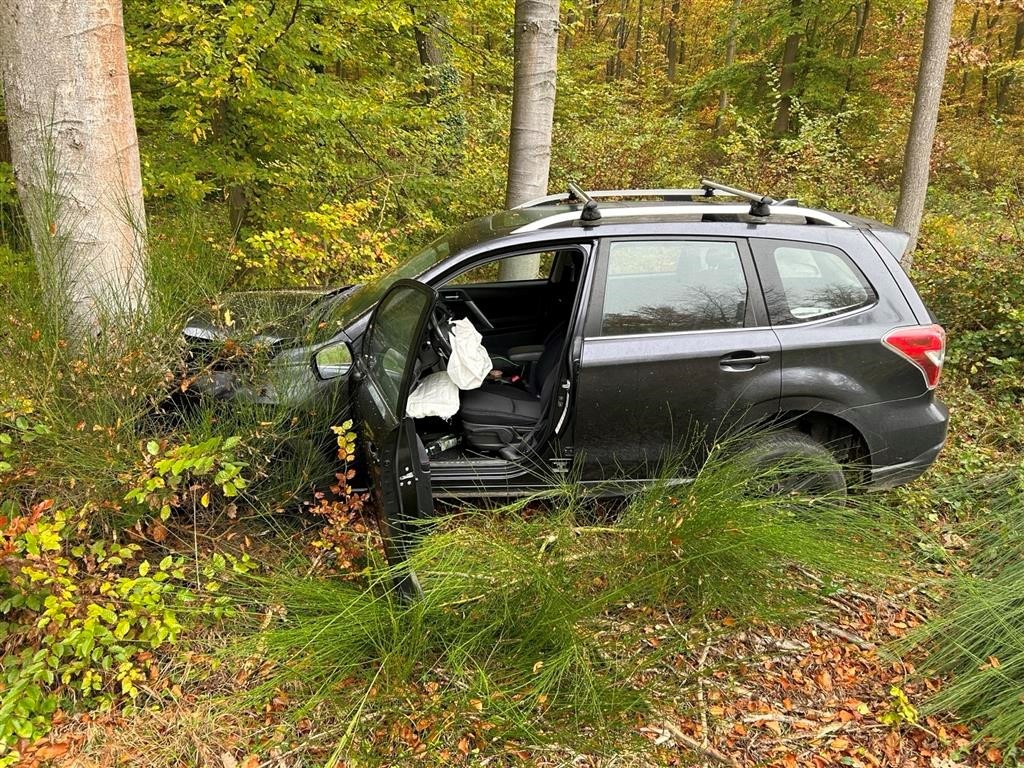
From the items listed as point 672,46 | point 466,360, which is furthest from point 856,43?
point 466,360

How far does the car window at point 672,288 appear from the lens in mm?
3357

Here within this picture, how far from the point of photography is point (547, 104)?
520cm

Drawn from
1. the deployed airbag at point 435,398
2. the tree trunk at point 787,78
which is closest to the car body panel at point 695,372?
the deployed airbag at point 435,398

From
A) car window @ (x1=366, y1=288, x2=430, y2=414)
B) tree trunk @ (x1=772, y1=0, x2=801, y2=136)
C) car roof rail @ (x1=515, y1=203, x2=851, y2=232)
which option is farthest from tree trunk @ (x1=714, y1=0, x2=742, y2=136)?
car window @ (x1=366, y1=288, x2=430, y2=414)

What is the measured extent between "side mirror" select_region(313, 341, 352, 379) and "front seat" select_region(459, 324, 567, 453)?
26.8 inches

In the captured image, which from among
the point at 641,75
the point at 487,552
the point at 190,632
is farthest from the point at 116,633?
the point at 641,75

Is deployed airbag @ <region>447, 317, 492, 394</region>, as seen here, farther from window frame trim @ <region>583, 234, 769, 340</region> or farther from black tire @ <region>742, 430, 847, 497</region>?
black tire @ <region>742, 430, 847, 497</region>

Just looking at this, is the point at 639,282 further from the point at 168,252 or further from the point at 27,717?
the point at 27,717

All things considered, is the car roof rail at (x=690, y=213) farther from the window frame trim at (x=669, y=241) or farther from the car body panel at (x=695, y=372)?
the window frame trim at (x=669, y=241)

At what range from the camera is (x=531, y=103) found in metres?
5.17

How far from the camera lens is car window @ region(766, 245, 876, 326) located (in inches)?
134

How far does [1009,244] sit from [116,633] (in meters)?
7.55

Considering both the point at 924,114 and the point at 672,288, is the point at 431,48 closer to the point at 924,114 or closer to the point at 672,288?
the point at 924,114

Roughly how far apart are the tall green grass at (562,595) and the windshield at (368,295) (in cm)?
122
